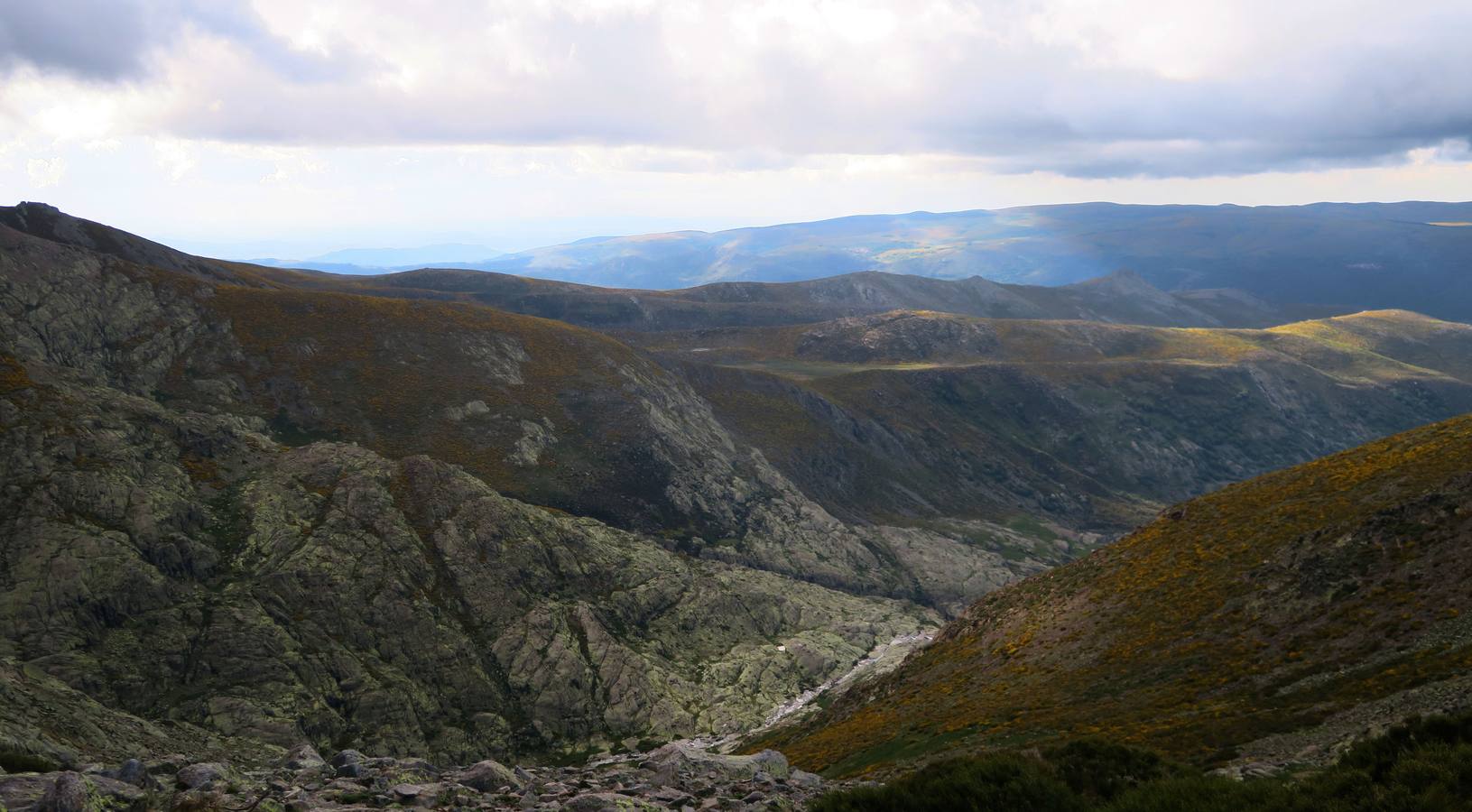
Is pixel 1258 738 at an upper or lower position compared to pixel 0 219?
lower

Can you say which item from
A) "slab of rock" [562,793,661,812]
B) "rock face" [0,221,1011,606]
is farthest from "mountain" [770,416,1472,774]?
"rock face" [0,221,1011,606]

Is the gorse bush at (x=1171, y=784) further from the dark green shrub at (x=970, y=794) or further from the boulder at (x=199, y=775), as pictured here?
the boulder at (x=199, y=775)

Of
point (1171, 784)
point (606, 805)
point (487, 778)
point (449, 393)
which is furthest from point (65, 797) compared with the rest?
point (449, 393)

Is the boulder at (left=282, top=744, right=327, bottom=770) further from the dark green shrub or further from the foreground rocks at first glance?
the dark green shrub

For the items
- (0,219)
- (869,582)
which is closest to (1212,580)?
(869,582)

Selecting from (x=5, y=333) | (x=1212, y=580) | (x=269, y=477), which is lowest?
(x=1212, y=580)

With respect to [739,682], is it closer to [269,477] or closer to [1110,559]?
[1110,559]

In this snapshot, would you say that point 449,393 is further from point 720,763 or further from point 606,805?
point 606,805
